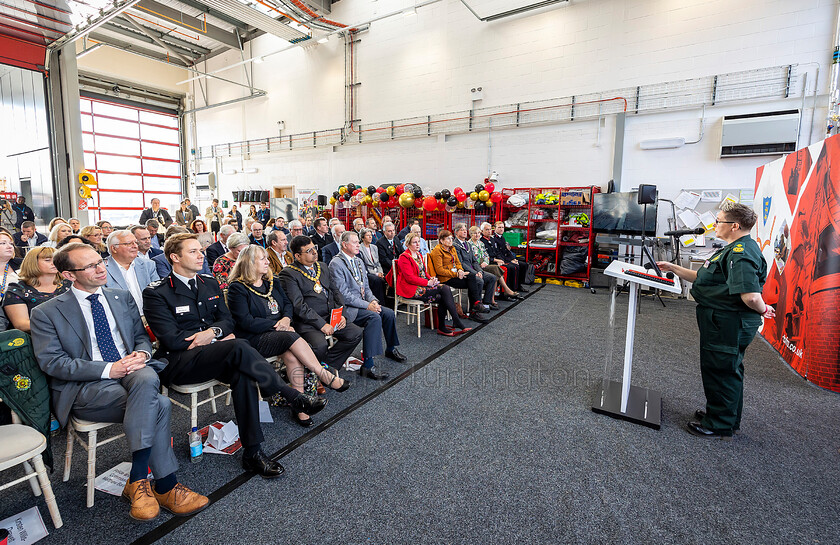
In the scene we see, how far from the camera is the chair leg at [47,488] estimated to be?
157 cm

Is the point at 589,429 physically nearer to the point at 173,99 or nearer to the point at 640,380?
the point at 640,380

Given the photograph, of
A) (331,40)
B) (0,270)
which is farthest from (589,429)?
(331,40)

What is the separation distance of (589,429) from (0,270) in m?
4.07

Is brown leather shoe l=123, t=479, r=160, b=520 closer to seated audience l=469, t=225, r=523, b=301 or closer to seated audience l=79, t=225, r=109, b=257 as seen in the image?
seated audience l=79, t=225, r=109, b=257

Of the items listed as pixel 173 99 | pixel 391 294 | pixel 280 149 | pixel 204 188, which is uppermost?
pixel 173 99

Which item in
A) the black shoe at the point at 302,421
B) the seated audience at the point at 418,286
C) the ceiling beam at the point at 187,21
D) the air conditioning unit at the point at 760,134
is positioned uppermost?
the ceiling beam at the point at 187,21

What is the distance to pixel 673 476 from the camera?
6.71 feet

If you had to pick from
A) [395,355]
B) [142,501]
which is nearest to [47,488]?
[142,501]

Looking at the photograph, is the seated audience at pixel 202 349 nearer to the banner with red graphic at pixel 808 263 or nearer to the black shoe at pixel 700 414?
the black shoe at pixel 700 414

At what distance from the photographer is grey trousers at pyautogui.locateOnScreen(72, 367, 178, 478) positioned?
1.68 metres

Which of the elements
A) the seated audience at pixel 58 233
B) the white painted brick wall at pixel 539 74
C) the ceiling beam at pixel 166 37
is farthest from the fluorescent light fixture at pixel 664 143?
the ceiling beam at pixel 166 37

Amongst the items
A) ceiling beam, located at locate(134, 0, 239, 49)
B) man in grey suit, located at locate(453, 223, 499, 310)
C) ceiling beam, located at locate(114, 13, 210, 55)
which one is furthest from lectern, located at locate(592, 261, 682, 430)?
ceiling beam, located at locate(114, 13, 210, 55)

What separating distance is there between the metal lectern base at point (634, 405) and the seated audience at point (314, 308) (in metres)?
1.91

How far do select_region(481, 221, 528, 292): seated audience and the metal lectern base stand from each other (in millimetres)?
3527
